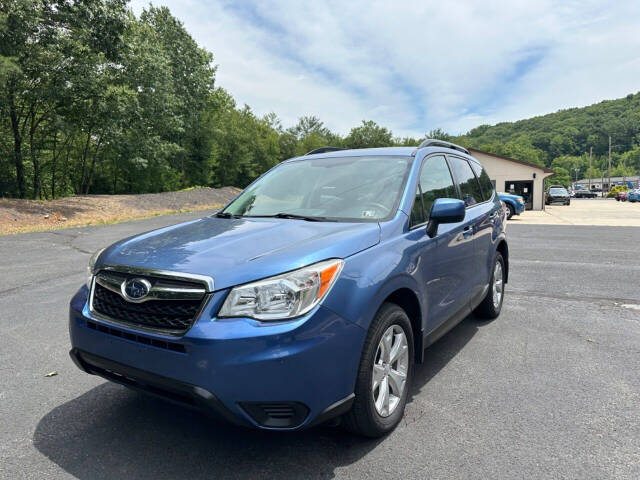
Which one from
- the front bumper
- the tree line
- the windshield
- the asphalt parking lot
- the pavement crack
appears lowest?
the pavement crack

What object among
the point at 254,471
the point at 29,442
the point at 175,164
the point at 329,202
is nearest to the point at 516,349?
the point at 329,202

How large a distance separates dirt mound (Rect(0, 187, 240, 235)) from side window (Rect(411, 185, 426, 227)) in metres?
16.3

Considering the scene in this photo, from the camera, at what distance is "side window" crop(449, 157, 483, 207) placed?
13.7ft

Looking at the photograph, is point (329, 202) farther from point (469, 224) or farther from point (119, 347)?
point (119, 347)

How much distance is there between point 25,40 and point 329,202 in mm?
23011

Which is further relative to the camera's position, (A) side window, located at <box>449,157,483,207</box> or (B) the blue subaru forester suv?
(A) side window, located at <box>449,157,483,207</box>

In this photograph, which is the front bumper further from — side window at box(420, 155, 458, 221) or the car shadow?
side window at box(420, 155, 458, 221)

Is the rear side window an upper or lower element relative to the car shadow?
upper

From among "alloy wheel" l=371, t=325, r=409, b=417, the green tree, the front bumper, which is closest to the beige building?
"alloy wheel" l=371, t=325, r=409, b=417

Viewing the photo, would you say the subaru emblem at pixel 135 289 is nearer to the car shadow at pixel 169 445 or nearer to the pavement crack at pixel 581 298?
the car shadow at pixel 169 445

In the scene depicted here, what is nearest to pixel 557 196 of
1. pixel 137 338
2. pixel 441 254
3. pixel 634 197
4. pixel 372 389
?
pixel 634 197

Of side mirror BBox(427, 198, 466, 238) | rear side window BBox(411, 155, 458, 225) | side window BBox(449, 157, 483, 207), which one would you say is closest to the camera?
side mirror BBox(427, 198, 466, 238)

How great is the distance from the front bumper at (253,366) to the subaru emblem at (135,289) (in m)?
0.18

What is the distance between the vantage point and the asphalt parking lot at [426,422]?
2.32 m
